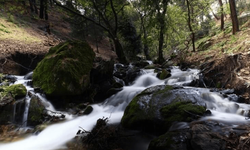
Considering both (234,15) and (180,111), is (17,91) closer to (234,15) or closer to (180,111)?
(180,111)

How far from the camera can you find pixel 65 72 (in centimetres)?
698

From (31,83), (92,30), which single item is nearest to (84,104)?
(31,83)

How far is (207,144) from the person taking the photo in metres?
3.01

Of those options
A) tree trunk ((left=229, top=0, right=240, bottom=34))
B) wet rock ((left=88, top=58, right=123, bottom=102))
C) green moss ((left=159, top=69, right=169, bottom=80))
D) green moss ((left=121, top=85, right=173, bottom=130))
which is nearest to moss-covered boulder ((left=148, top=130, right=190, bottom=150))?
green moss ((left=121, top=85, right=173, bottom=130))

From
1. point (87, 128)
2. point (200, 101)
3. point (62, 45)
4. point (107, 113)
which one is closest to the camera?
point (200, 101)

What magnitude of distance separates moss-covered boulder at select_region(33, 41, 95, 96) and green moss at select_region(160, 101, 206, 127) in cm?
396

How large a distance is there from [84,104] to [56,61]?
2263 millimetres

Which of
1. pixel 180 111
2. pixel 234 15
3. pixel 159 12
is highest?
pixel 159 12

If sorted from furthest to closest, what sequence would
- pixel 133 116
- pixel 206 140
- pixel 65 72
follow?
pixel 65 72 → pixel 133 116 → pixel 206 140

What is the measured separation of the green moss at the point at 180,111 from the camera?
449 centimetres

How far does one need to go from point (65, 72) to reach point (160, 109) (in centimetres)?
417

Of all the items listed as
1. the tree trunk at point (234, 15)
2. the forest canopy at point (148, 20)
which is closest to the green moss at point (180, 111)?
the forest canopy at point (148, 20)

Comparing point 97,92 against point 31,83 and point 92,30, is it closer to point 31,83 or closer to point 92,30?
point 31,83

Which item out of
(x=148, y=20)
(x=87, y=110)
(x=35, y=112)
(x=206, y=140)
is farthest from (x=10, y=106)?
(x=148, y=20)
